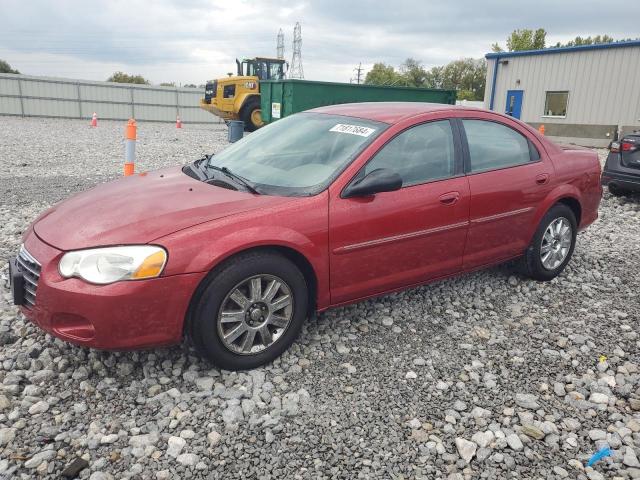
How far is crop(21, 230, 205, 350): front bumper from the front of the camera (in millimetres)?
2623

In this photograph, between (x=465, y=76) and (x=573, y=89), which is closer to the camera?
(x=573, y=89)

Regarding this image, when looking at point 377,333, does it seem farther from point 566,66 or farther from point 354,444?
point 566,66

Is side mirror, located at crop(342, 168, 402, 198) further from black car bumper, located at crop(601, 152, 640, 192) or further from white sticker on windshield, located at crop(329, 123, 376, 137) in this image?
black car bumper, located at crop(601, 152, 640, 192)

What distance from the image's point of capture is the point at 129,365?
122 inches

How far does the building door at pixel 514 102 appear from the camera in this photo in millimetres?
21406

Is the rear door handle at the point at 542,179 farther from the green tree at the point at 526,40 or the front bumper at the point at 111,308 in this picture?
the green tree at the point at 526,40

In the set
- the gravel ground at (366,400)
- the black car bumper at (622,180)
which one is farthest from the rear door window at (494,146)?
the black car bumper at (622,180)

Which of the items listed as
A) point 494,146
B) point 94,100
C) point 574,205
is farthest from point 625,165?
point 94,100

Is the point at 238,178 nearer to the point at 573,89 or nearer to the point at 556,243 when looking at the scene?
the point at 556,243

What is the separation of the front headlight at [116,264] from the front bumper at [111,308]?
0.04 metres

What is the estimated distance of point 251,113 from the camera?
19.7 meters

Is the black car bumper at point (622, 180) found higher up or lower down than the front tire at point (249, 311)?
higher up

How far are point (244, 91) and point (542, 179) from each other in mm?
17122

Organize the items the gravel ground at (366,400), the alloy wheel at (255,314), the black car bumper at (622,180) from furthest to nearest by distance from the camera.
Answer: the black car bumper at (622,180), the alloy wheel at (255,314), the gravel ground at (366,400)
